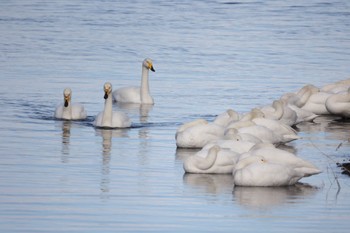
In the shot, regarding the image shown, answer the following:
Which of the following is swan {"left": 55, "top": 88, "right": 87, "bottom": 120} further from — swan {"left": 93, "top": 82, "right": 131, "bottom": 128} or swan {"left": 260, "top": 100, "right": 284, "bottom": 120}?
A: swan {"left": 260, "top": 100, "right": 284, "bottom": 120}

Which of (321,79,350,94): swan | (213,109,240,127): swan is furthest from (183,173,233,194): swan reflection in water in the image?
(321,79,350,94): swan

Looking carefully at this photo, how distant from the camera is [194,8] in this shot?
50281 millimetres

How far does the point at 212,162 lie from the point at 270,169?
1.07 metres

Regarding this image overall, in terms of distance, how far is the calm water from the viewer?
41.9 feet

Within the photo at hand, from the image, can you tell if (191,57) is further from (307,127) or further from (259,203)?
(259,203)

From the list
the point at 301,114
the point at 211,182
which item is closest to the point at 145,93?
the point at 301,114

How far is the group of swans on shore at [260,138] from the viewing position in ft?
47.2

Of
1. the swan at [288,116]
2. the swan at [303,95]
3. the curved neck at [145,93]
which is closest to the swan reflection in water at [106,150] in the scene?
the swan at [288,116]

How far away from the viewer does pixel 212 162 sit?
1515 cm

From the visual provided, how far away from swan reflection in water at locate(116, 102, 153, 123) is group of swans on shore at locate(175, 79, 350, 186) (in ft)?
8.16

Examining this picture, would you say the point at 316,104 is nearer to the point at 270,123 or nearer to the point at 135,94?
the point at 135,94

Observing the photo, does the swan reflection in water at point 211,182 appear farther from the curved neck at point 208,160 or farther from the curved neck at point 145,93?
the curved neck at point 145,93

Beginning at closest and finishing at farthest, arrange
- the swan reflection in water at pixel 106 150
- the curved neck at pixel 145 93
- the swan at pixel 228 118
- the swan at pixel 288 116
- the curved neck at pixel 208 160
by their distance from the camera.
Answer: the swan reflection in water at pixel 106 150, the curved neck at pixel 208 160, the swan at pixel 228 118, the swan at pixel 288 116, the curved neck at pixel 145 93

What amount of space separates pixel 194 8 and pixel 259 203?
1465 inches
